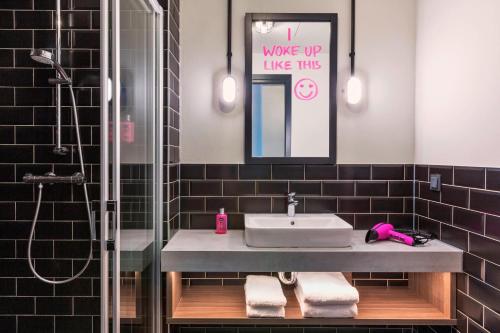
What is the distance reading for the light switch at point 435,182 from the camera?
7.43 ft

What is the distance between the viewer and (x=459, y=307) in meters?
2.06

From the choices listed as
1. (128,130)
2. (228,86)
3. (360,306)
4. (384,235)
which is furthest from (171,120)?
(360,306)

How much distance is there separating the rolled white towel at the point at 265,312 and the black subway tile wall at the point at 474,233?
3.09 ft

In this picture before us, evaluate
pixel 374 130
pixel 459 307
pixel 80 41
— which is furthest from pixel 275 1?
pixel 459 307

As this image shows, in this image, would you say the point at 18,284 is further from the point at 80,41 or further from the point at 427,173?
the point at 427,173

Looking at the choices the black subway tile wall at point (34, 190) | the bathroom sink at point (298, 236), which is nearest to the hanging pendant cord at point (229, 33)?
the black subway tile wall at point (34, 190)

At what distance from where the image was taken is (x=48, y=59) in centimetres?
201

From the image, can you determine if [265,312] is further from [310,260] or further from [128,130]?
[128,130]

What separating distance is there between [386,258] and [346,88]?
113cm

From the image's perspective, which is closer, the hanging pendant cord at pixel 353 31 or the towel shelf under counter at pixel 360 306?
the towel shelf under counter at pixel 360 306

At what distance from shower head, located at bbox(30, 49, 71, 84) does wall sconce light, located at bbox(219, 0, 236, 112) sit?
93cm

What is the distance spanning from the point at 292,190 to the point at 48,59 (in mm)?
1603

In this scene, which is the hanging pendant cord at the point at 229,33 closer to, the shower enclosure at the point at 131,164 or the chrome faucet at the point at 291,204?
the shower enclosure at the point at 131,164

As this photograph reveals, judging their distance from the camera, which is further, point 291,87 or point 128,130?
point 291,87
